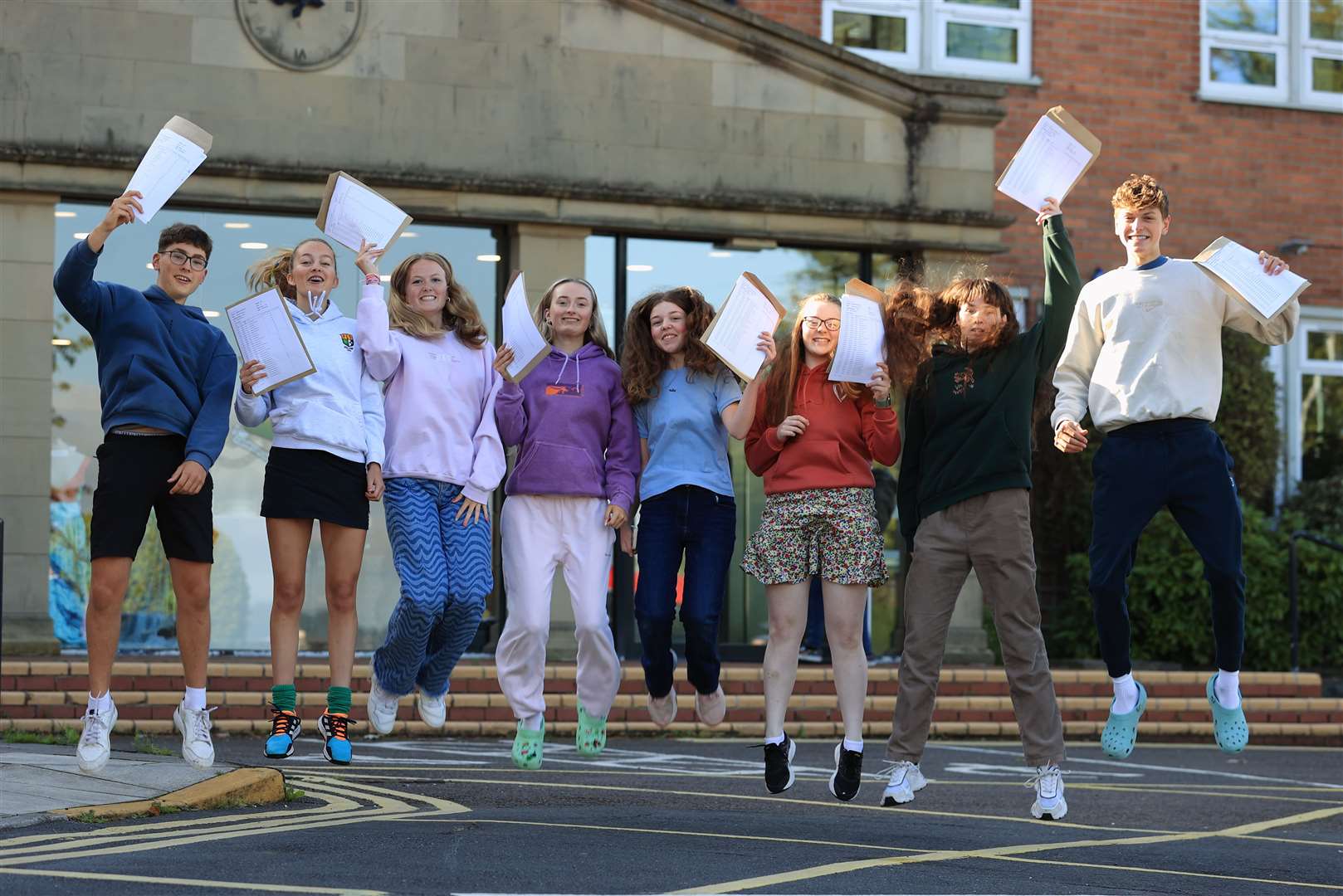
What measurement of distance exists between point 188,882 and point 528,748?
7.79ft

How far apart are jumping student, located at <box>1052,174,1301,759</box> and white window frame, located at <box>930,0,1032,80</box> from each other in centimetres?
1016

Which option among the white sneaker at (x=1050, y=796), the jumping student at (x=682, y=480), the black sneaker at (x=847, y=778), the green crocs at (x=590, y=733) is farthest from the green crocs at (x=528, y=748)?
the white sneaker at (x=1050, y=796)

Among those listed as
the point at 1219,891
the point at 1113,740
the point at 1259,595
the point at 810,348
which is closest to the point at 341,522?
the point at 810,348

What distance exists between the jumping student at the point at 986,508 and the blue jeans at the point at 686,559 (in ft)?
2.84

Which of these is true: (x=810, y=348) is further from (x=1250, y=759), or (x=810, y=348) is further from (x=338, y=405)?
(x=1250, y=759)

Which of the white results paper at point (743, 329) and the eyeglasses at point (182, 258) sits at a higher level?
the eyeglasses at point (182, 258)

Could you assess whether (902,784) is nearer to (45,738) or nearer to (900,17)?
(45,738)

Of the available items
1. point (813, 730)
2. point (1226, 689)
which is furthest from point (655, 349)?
point (813, 730)

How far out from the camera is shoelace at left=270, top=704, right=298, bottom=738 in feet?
26.3

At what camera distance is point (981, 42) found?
17.8 m

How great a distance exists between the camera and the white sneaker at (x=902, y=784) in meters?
7.52

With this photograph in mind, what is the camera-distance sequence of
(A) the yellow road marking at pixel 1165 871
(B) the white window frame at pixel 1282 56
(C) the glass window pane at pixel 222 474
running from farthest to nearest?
(B) the white window frame at pixel 1282 56
(C) the glass window pane at pixel 222 474
(A) the yellow road marking at pixel 1165 871

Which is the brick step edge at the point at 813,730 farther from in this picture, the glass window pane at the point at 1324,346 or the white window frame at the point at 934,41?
the white window frame at the point at 934,41

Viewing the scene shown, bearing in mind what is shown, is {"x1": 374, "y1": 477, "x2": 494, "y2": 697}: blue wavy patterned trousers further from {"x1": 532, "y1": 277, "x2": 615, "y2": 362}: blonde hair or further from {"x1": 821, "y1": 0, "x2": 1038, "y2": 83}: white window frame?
{"x1": 821, "y1": 0, "x2": 1038, "y2": 83}: white window frame
